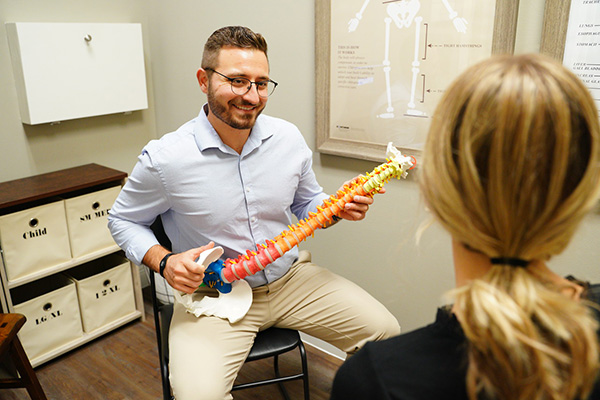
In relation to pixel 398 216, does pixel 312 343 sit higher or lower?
lower

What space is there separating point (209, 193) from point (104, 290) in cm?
115

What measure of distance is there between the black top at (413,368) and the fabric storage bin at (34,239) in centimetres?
176

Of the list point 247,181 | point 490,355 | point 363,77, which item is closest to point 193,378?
point 247,181

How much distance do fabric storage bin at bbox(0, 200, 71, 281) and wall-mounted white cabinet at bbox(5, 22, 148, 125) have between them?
42 cm

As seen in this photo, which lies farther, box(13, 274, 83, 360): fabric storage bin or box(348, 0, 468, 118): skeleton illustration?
box(13, 274, 83, 360): fabric storage bin

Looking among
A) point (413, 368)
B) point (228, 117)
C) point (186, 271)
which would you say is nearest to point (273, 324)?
point (186, 271)

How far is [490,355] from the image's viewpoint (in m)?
0.63

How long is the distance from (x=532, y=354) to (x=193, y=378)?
1014mm

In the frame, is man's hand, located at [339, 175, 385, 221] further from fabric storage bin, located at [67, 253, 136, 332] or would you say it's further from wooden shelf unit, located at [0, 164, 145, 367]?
fabric storage bin, located at [67, 253, 136, 332]

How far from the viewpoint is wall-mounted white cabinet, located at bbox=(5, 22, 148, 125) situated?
6.79 feet

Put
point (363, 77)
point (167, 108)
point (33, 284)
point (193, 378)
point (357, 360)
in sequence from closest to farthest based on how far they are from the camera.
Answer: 1. point (357, 360)
2. point (193, 378)
3. point (363, 77)
4. point (33, 284)
5. point (167, 108)

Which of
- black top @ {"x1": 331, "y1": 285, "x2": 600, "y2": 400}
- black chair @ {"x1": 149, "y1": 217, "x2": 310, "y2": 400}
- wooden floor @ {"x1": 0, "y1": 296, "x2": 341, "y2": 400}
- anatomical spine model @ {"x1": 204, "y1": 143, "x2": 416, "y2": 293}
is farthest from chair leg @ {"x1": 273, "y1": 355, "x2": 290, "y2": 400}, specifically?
black top @ {"x1": 331, "y1": 285, "x2": 600, "y2": 400}

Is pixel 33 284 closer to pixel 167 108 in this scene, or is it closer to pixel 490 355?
pixel 167 108

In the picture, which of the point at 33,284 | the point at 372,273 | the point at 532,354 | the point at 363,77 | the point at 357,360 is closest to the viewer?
the point at 532,354
